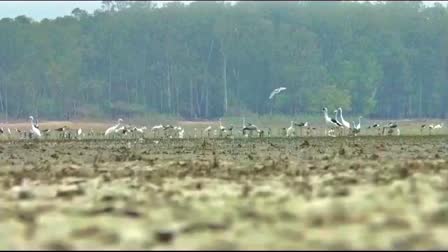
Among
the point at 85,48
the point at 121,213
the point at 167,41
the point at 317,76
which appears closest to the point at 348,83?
the point at 317,76

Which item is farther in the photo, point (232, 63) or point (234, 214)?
point (232, 63)

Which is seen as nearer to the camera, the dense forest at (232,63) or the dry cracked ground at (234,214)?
the dry cracked ground at (234,214)

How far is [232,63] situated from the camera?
11469 centimetres

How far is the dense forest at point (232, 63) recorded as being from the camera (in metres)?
108

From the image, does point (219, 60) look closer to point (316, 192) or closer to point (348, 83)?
point (348, 83)

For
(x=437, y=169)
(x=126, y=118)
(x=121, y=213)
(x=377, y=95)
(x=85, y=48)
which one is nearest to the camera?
(x=121, y=213)

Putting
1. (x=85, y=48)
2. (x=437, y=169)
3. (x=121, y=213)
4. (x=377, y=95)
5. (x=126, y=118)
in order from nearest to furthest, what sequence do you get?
1. (x=121, y=213)
2. (x=437, y=169)
3. (x=126, y=118)
4. (x=377, y=95)
5. (x=85, y=48)

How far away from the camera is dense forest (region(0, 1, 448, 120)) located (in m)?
108

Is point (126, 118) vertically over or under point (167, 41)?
under

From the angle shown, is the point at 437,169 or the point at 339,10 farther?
the point at 339,10

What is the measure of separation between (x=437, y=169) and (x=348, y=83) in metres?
91.2

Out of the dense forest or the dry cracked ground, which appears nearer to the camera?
the dry cracked ground

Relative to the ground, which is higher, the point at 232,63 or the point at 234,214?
the point at 232,63

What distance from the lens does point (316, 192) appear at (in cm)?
1268
